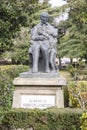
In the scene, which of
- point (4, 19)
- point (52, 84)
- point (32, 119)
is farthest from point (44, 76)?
point (4, 19)

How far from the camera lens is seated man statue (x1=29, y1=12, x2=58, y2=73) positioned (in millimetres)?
9547

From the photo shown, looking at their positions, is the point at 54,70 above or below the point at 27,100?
above

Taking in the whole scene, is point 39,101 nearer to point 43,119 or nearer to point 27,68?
point 43,119

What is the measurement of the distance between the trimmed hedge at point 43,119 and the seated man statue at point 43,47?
3.03m

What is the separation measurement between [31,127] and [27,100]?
2743 mm

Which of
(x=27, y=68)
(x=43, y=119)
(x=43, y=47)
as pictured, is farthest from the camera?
(x=27, y=68)

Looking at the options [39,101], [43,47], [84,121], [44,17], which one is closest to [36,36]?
[43,47]

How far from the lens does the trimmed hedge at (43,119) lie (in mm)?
6371

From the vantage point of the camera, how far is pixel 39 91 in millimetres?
9156

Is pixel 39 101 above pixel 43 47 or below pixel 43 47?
below

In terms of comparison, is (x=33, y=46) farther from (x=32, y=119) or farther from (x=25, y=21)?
(x=25, y=21)

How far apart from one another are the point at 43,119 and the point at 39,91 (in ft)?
9.02

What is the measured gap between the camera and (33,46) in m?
9.60

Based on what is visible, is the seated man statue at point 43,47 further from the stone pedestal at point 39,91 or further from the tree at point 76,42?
the tree at point 76,42
